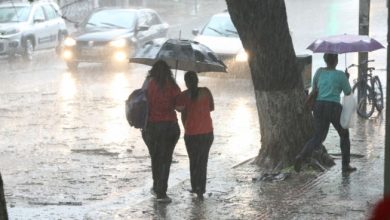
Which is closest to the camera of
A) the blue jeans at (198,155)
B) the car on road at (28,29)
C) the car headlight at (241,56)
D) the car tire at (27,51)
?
the blue jeans at (198,155)

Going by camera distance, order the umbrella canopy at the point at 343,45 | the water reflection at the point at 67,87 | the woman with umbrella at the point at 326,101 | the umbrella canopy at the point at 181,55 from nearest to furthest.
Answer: the umbrella canopy at the point at 181,55, the woman with umbrella at the point at 326,101, the umbrella canopy at the point at 343,45, the water reflection at the point at 67,87

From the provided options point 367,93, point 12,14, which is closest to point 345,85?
point 367,93

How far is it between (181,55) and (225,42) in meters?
10.5

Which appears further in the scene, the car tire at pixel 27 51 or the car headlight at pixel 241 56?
the car tire at pixel 27 51

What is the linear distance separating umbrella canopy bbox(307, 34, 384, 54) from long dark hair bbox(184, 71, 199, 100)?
8.01 feet

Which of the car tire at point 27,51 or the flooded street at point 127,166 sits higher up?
the flooded street at point 127,166

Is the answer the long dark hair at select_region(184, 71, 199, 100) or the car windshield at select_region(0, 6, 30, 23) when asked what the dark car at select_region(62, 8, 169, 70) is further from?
the long dark hair at select_region(184, 71, 199, 100)

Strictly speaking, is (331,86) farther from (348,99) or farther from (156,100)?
(156,100)

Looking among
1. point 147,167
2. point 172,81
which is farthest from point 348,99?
point 147,167

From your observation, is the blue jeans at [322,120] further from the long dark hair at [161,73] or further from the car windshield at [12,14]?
the car windshield at [12,14]

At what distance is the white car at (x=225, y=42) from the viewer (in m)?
17.8

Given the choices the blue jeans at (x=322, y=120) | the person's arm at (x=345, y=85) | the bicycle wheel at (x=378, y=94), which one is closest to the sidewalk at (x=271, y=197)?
the blue jeans at (x=322, y=120)

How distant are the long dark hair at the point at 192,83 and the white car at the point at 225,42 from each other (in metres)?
9.12

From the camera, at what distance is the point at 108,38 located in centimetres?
2164
